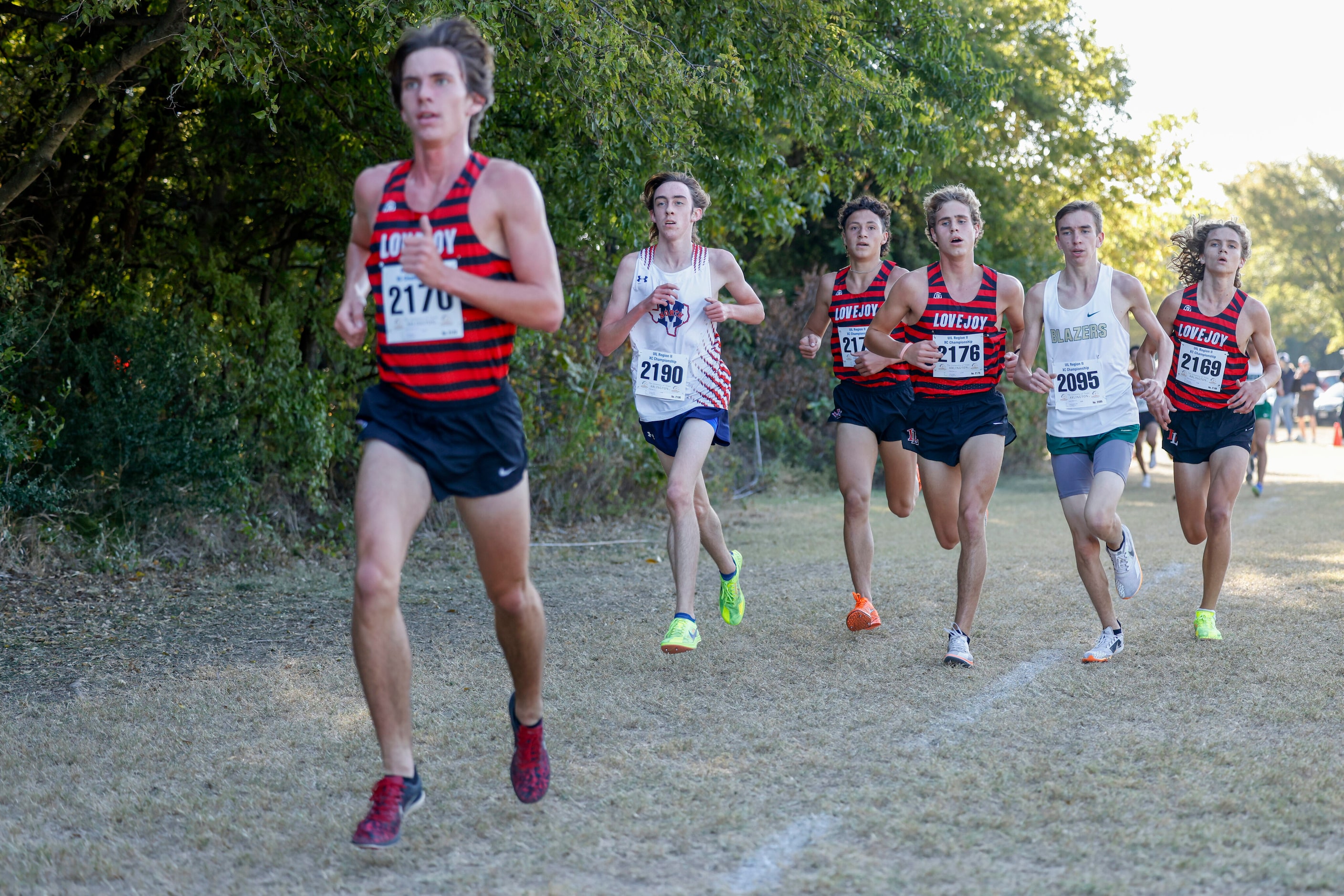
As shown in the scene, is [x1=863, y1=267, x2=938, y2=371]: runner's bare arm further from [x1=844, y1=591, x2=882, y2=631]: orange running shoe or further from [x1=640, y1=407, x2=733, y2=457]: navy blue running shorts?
[x1=844, y1=591, x2=882, y2=631]: orange running shoe

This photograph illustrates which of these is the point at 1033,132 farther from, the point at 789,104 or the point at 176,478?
the point at 176,478

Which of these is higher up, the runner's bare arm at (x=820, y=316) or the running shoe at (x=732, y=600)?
the runner's bare arm at (x=820, y=316)

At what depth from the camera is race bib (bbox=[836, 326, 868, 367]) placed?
6.52 meters

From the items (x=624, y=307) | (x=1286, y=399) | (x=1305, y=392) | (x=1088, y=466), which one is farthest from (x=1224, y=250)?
(x=1305, y=392)

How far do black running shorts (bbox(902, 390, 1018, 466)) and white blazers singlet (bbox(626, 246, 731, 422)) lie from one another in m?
1.02

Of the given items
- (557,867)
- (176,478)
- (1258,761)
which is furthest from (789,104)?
(557,867)

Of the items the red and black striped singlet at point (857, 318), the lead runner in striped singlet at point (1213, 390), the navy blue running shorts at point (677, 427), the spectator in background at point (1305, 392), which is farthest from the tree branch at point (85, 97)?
the spectator in background at point (1305, 392)

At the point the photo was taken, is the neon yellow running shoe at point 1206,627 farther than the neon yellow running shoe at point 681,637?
Yes

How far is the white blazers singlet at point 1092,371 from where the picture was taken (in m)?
5.75

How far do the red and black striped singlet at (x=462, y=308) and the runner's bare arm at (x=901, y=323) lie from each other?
2.91 meters

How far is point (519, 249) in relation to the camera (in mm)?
3455

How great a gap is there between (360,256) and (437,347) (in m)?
0.51

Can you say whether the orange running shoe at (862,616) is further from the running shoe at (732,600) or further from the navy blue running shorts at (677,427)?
the navy blue running shorts at (677,427)

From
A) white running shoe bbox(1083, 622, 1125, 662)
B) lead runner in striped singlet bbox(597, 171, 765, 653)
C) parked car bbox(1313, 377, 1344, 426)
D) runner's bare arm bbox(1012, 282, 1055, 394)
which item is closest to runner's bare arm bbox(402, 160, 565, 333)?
lead runner in striped singlet bbox(597, 171, 765, 653)
